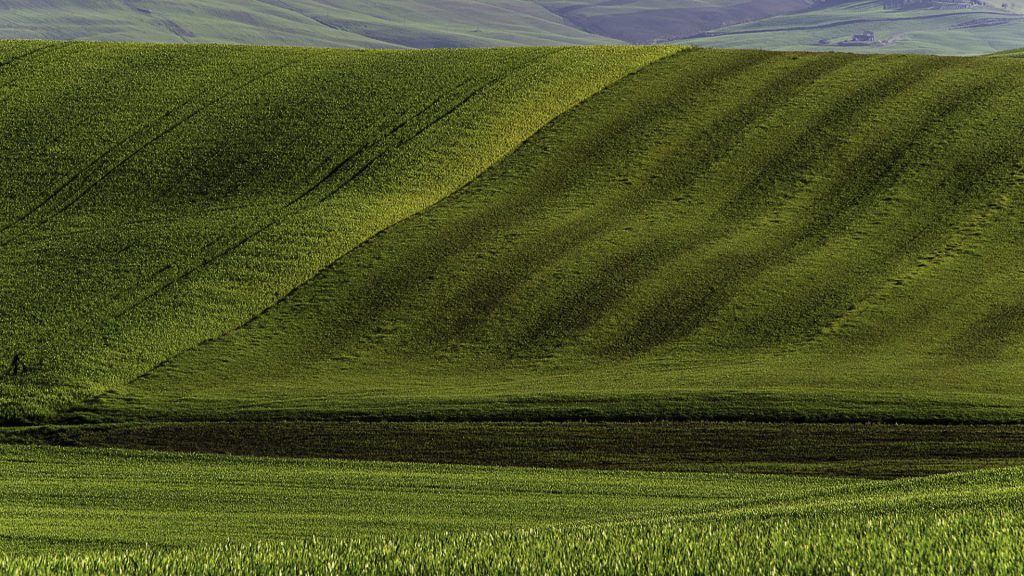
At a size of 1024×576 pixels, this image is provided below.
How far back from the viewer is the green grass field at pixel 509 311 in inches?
806

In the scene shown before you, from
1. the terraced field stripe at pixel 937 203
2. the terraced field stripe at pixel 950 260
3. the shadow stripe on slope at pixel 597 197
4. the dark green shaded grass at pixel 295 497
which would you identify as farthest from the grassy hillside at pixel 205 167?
the terraced field stripe at pixel 950 260

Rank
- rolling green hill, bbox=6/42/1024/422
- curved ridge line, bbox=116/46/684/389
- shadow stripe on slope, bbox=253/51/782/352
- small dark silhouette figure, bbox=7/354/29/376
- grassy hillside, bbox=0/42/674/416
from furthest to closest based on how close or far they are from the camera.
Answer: shadow stripe on slope, bbox=253/51/782/352 → grassy hillside, bbox=0/42/674/416 → curved ridge line, bbox=116/46/684/389 → small dark silhouette figure, bbox=7/354/29/376 → rolling green hill, bbox=6/42/1024/422

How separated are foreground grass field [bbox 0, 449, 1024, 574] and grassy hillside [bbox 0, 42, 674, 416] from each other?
1064 cm

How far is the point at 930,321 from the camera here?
4050 cm

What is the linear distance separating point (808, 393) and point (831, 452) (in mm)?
4303

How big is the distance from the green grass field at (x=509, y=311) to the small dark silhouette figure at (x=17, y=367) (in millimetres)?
100

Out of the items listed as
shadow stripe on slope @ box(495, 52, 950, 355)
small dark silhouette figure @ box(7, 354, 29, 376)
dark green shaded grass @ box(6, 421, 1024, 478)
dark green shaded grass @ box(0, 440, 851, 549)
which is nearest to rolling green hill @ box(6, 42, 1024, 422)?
shadow stripe on slope @ box(495, 52, 950, 355)

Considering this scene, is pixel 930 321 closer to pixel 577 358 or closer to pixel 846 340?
pixel 846 340

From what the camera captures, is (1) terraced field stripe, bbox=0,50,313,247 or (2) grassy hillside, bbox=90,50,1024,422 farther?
(1) terraced field stripe, bbox=0,50,313,247

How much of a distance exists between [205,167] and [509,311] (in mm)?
21464

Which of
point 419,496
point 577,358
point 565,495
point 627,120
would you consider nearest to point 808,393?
point 577,358

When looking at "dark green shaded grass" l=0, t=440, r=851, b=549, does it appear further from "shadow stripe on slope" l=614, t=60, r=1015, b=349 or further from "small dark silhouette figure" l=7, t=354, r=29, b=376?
"shadow stripe on slope" l=614, t=60, r=1015, b=349

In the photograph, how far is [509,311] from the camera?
42.4 m

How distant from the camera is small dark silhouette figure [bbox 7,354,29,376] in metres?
37.6
